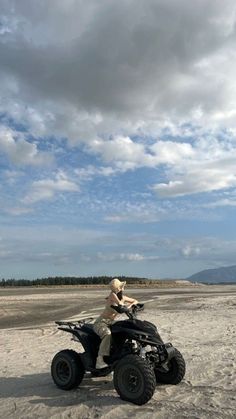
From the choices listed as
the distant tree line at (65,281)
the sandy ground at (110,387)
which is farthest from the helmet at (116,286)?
the distant tree line at (65,281)

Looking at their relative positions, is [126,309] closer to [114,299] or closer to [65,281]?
[114,299]

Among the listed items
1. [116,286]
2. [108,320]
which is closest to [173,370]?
[108,320]

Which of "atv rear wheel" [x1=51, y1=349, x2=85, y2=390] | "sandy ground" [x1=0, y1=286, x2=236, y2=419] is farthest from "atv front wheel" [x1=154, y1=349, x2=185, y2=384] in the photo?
"atv rear wheel" [x1=51, y1=349, x2=85, y2=390]

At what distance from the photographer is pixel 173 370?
28.2 ft

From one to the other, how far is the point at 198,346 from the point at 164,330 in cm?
321

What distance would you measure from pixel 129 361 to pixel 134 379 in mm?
273

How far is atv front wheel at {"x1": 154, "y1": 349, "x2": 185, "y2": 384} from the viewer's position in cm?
855

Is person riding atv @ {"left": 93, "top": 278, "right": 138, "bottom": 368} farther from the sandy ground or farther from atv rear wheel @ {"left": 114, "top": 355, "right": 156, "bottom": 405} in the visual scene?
the sandy ground

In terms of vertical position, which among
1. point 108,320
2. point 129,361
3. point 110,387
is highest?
point 108,320

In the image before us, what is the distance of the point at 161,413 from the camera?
700 cm

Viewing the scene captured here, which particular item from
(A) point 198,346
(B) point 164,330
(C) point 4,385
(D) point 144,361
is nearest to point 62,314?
(B) point 164,330

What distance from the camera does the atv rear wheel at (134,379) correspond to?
751cm

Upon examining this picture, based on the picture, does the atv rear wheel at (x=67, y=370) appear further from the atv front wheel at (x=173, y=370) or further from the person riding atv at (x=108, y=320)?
the atv front wheel at (x=173, y=370)

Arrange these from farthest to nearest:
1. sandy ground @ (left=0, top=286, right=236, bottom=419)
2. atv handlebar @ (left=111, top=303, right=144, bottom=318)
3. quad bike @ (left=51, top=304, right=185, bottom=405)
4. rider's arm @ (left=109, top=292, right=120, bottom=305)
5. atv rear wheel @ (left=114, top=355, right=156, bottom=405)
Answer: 1. rider's arm @ (left=109, top=292, right=120, bottom=305)
2. atv handlebar @ (left=111, top=303, right=144, bottom=318)
3. quad bike @ (left=51, top=304, right=185, bottom=405)
4. atv rear wheel @ (left=114, top=355, right=156, bottom=405)
5. sandy ground @ (left=0, top=286, right=236, bottom=419)
